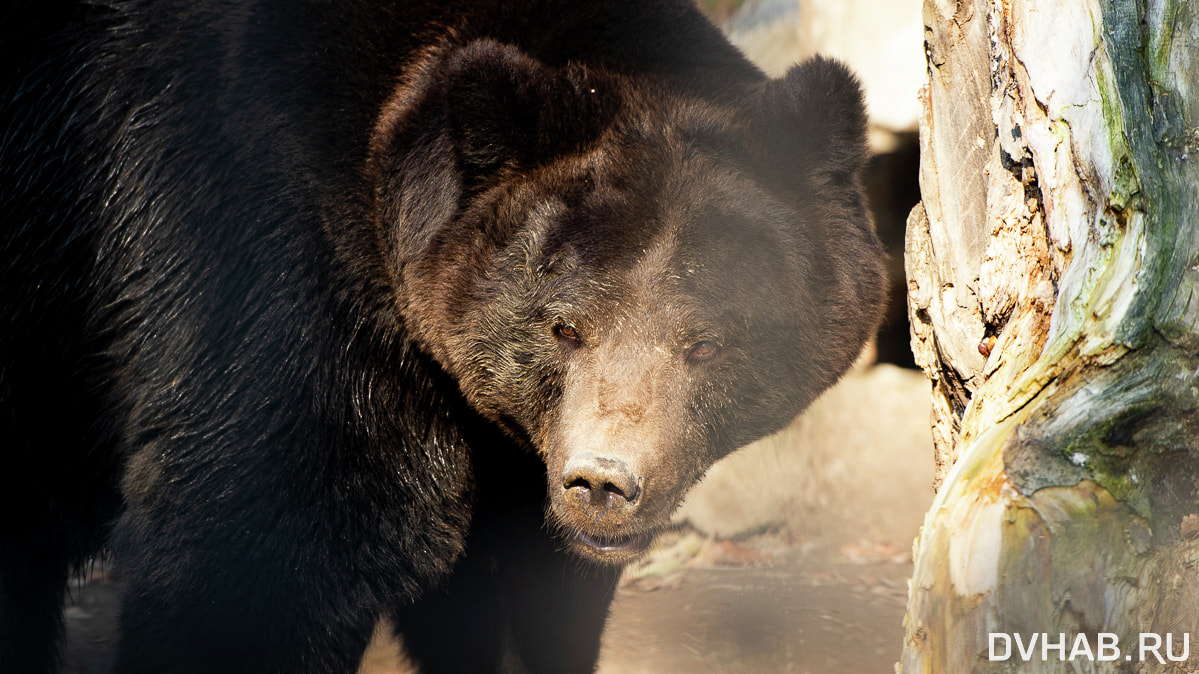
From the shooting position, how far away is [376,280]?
326 cm

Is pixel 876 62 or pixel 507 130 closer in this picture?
pixel 507 130

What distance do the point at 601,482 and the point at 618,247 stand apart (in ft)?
2.37

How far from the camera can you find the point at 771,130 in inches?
129

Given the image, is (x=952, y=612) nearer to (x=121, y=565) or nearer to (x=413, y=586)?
(x=413, y=586)

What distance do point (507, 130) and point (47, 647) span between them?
3.00m

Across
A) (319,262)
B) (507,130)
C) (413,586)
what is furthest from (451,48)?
(413,586)

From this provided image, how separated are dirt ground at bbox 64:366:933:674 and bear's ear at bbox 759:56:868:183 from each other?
10.3 feet

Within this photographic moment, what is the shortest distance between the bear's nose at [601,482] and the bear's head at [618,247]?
0.02 metres

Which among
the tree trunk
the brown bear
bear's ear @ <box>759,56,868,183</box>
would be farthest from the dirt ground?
the tree trunk

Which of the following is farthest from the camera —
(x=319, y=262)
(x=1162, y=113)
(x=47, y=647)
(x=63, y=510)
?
(x=47, y=647)

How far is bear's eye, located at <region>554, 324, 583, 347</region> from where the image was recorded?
3.06 meters

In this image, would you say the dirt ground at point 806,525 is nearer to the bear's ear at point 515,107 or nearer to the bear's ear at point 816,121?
the bear's ear at point 816,121

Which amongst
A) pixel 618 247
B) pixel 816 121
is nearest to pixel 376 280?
pixel 618 247

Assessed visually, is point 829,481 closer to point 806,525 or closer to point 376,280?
point 806,525
